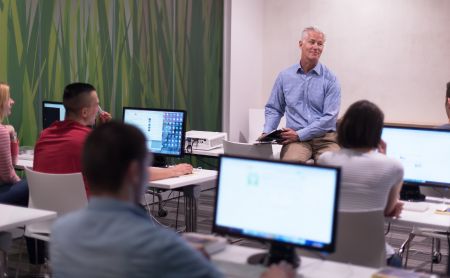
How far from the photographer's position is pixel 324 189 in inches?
93.1

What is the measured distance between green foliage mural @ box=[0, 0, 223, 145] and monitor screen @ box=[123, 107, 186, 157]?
1.15 m

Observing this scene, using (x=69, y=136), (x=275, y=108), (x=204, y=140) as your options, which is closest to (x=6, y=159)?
(x=69, y=136)

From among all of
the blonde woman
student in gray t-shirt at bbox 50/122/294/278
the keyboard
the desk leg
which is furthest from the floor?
student in gray t-shirt at bbox 50/122/294/278

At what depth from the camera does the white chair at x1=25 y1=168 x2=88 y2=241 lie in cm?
368

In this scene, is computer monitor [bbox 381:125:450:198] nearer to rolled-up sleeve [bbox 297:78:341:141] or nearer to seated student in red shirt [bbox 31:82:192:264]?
rolled-up sleeve [bbox 297:78:341:141]

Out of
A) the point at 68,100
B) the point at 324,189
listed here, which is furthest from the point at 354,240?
the point at 68,100

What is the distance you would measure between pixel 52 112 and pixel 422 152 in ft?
10.8

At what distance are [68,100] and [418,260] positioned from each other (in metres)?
3.03

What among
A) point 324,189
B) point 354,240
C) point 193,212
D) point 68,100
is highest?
point 68,100

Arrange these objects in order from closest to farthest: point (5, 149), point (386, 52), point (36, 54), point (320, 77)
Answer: point (5, 149), point (320, 77), point (36, 54), point (386, 52)

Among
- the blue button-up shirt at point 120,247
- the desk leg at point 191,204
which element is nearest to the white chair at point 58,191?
the desk leg at point 191,204

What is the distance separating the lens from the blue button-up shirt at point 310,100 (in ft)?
17.7

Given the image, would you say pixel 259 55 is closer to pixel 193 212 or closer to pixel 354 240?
pixel 193 212

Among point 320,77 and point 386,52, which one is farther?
point 386,52
